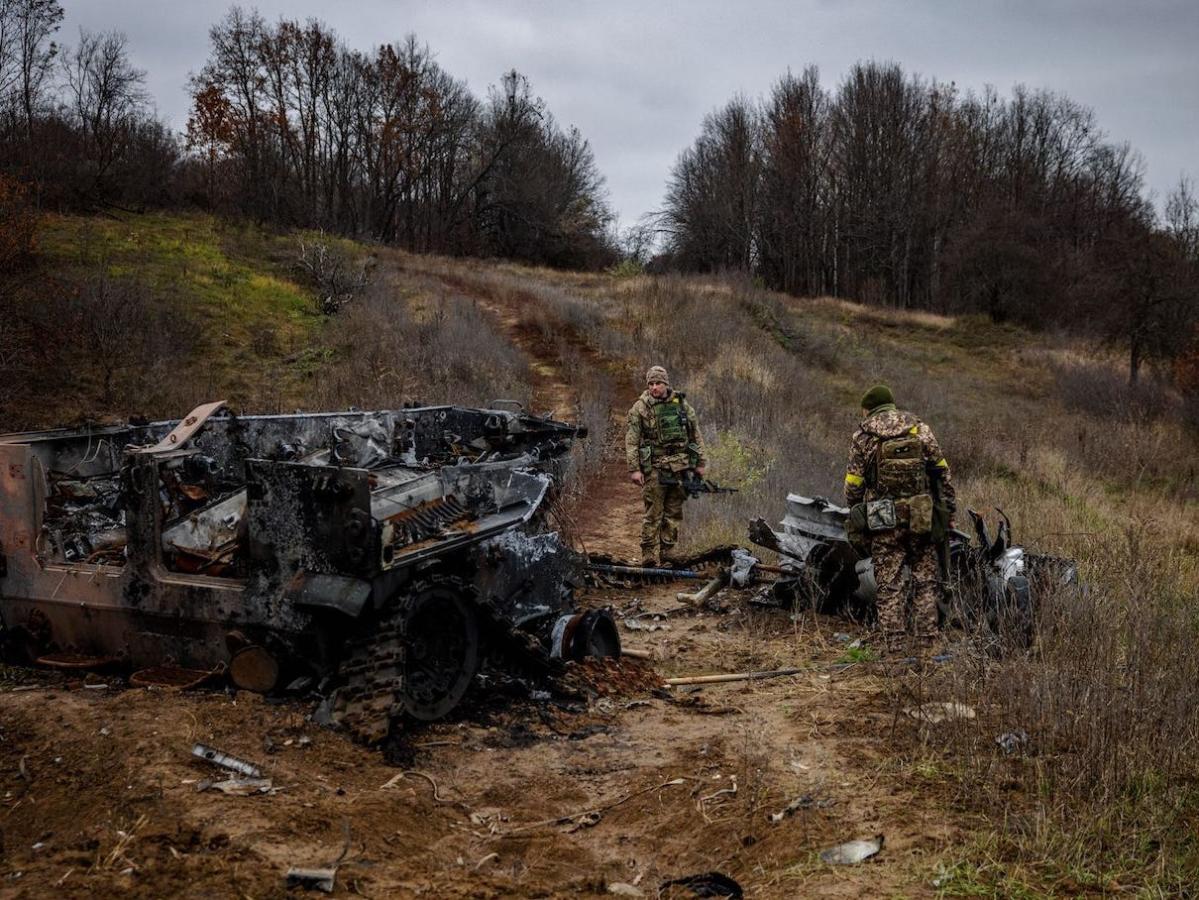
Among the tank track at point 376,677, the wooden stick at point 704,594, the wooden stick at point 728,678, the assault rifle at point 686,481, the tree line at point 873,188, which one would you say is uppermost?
the tree line at point 873,188

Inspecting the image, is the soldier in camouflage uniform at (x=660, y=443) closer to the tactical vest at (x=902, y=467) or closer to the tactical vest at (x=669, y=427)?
the tactical vest at (x=669, y=427)

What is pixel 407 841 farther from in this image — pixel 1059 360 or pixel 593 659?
pixel 1059 360

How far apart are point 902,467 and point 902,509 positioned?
274 millimetres

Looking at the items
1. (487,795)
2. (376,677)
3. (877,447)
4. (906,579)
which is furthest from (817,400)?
(487,795)

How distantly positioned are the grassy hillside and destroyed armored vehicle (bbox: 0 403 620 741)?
2193 mm

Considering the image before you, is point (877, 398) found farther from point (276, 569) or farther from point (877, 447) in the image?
point (276, 569)

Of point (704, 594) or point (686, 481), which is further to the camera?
point (686, 481)

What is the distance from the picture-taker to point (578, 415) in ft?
49.3

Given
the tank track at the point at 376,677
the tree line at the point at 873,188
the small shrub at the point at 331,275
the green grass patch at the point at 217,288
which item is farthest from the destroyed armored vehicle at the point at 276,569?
the tree line at the point at 873,188

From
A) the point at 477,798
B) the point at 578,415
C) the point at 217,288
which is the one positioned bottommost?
the point at 477,798

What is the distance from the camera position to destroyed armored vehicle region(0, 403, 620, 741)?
13.5 feet

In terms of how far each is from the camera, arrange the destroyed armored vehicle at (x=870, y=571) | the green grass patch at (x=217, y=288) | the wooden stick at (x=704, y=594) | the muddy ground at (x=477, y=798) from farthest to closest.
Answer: the green grass patch at (x=217, y=288), the wooden stick at (x=704, y=594), the destroyed armored vehicle at (x=870, y=571), the muddy ground at (x=477, y=798)

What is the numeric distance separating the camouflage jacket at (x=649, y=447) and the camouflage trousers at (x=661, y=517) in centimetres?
19

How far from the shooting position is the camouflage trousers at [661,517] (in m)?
8.71
